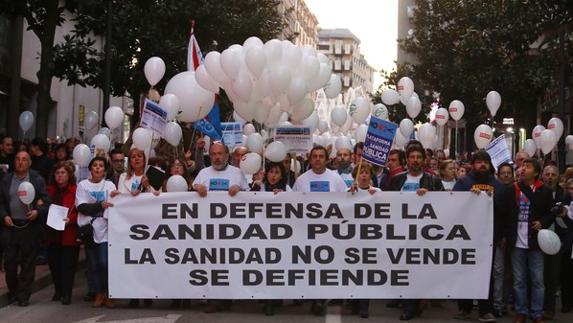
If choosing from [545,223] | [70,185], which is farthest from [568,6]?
[70,185]

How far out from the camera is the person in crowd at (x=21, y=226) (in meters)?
9.85

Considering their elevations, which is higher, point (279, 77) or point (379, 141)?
point (279, 77)

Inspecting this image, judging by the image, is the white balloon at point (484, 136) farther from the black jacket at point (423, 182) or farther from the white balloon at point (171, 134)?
the white balloon at point (171, 134)

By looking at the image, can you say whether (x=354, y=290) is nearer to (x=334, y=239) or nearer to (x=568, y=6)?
(x=334, y=239)

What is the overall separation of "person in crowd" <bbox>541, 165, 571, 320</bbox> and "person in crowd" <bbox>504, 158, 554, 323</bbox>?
21 centimetres

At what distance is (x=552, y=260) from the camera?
9.68 meters

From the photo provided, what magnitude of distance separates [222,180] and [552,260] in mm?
3502

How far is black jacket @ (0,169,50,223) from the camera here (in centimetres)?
984

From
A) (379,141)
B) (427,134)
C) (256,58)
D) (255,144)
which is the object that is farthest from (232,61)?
(427,134)

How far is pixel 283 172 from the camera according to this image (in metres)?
9.93

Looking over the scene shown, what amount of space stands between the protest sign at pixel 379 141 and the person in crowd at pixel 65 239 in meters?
3.17

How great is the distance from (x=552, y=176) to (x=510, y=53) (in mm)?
14516

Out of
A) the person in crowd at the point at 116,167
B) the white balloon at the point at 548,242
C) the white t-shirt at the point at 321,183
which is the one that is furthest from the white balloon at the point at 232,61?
the white balloon at the point at 548,242

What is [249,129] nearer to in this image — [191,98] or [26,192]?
[191,98]
